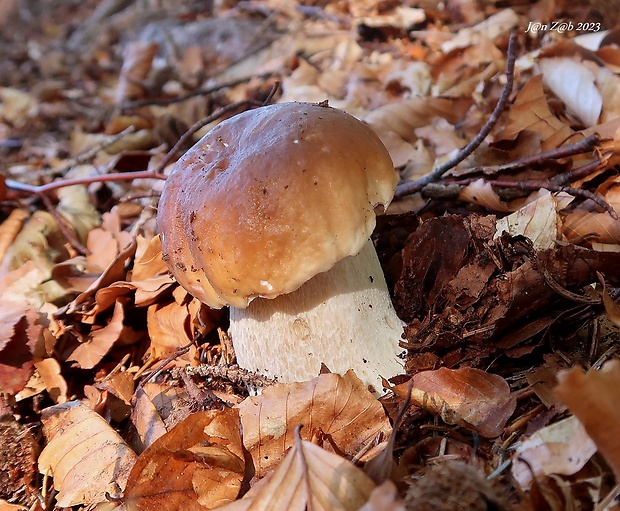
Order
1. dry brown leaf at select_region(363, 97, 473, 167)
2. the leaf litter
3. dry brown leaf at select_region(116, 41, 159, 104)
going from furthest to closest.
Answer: dry brown leaf at select_region(116, 41, 159, 104)
dry brown leaf at select_region(363, 97, 473, 167)
the leaf litter

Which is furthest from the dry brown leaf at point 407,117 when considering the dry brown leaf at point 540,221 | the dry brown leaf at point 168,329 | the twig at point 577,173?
the dry brown leaf at point 168,329

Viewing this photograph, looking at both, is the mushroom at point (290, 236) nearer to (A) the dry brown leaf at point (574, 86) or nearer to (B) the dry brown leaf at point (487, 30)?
(A) the dry brown leaf at point (574, 86)

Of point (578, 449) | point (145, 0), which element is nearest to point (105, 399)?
point (578, 449)

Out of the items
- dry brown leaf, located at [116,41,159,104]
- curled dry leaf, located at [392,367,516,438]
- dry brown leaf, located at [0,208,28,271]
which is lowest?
dry brown leaf, located at [116,41,159,104]

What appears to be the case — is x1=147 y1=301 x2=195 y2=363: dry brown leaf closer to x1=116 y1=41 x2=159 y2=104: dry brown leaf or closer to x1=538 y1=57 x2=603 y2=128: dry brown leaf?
x1=538 y1=57 x2=603 y2=128: dry brown leaf

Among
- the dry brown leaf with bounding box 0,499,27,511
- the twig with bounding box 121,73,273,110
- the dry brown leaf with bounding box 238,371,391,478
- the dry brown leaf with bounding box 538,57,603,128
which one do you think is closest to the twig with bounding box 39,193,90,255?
A: the dry brown leaf with bounding box 0,499,27,511

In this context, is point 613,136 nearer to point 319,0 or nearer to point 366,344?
point 366,344
